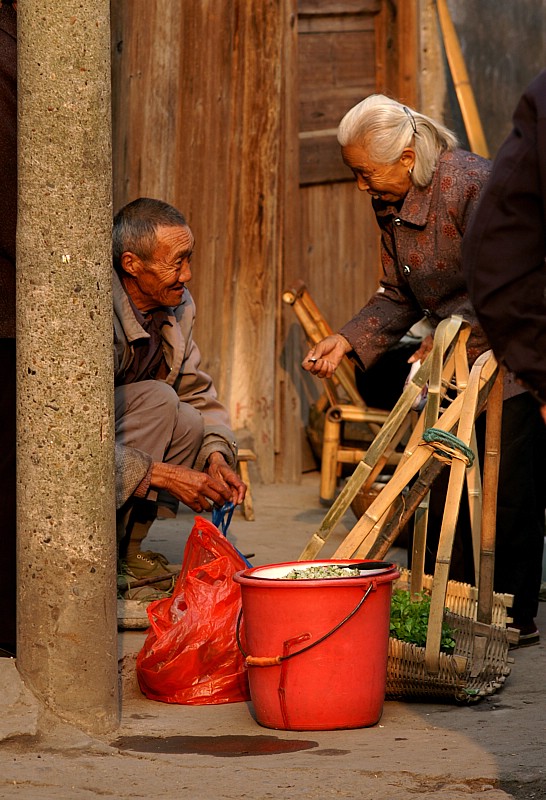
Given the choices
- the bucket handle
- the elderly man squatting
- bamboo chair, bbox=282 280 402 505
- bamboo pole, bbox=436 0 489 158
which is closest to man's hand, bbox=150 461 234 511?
the elderly man squatting

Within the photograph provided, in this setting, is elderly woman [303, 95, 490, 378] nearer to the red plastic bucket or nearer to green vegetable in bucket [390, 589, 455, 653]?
green vegetable in bucket [390, 589, 455, 653]

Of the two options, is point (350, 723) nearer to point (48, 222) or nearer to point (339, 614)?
point (339, 614)

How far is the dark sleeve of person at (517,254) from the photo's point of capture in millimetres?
2273

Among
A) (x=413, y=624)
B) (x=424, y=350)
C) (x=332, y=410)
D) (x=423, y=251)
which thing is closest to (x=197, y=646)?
(x=413, y=624)

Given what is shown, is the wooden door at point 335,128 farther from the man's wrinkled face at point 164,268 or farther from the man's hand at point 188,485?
the man's hand at point 188,485

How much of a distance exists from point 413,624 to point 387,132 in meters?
1.58

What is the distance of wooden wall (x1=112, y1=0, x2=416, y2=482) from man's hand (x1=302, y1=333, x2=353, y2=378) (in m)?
2.12

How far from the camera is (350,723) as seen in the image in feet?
11.8

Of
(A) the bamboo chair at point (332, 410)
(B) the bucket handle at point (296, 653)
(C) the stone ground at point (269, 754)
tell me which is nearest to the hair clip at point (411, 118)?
A: (B) the bucket handle at point (296, 653)

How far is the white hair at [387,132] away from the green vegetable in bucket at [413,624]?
1.40 metres

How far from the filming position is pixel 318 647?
3516 millimetres

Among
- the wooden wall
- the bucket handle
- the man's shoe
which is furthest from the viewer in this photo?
the wooden wall

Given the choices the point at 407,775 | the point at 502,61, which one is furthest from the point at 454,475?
the point at 502,61

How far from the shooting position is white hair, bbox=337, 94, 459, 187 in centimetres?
438
